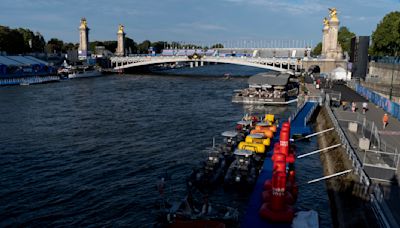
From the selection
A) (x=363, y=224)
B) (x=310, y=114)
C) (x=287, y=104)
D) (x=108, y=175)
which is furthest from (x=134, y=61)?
(x=363, y=224)

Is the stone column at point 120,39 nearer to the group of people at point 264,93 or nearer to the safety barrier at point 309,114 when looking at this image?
the group of people at point 264,93

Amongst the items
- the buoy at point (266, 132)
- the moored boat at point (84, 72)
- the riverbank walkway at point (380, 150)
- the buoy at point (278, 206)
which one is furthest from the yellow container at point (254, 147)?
the moored boat at point (84, 72)

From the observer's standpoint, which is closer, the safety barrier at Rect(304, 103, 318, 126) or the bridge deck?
the bridge deck

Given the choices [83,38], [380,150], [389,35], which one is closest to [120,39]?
[83,38]

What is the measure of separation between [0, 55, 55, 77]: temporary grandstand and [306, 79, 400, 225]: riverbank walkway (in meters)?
85.0

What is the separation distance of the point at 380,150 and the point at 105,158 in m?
20.8

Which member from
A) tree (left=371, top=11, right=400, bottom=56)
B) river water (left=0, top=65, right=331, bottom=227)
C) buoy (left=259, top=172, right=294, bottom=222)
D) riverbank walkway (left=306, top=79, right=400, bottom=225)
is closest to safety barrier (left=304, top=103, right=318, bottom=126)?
riverbank walkway (left=306, top=79, right=400, bottom=225)

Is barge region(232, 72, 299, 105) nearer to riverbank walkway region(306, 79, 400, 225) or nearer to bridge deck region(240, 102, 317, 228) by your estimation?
riverbank walkway region(306, 79, 400, 225)

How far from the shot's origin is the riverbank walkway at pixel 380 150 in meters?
17.7

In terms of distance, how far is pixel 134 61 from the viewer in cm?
13588

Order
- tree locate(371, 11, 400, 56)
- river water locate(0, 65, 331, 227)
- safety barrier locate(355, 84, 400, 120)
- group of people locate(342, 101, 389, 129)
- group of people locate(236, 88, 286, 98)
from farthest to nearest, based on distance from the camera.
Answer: tree locate(371, 11, 400, 56) → group of people locate(236, 88, 286, 98) → safety barrier locate(355, 84, 400, 120) → group of people locate(342, 101, 389, 129) → river water locate(0, 65, 331, 227)

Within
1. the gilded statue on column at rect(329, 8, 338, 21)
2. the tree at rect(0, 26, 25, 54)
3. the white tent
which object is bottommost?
the white tent

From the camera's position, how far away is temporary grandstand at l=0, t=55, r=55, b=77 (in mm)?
102000

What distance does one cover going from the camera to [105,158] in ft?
108
